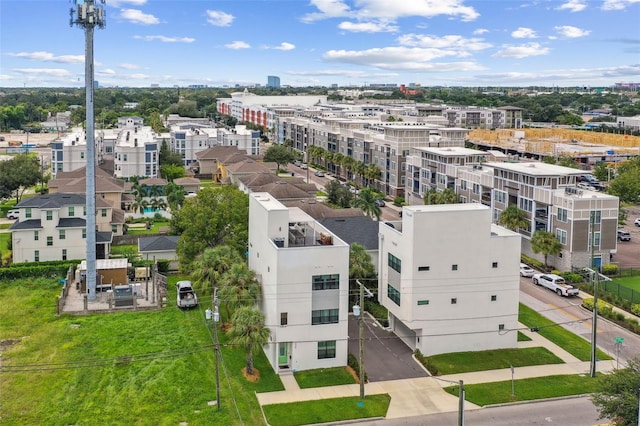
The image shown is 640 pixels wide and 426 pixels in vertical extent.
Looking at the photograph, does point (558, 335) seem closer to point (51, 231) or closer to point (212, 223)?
point (212, 223)

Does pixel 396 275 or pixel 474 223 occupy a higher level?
pixel 474 223

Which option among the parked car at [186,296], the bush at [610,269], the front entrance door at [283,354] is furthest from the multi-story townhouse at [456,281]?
the bush at [610,269]

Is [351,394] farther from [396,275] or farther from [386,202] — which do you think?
[386,202]

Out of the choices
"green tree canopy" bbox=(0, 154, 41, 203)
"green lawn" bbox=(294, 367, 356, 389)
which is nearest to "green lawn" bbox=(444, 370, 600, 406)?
"green lawn" bbox=(294, 367, 356, 389)

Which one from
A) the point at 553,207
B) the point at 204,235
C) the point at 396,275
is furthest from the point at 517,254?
the point at 204,235

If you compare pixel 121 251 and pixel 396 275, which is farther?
pixel 121 251

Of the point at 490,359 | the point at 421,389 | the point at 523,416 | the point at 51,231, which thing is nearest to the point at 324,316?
the point at 421,389

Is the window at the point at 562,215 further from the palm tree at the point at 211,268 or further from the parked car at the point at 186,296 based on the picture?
the parked car at the point at 186,296
